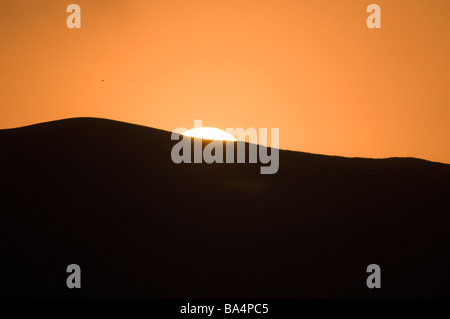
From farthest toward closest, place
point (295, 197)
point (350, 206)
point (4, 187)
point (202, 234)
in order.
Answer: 1. point (295, 197)
2. point (350, 206)
3. point (4, 187)
4. point (202, 234)

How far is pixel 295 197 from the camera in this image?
16.7 metres

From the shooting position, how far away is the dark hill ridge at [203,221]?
10.7 metres

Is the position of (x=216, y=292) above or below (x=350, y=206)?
below

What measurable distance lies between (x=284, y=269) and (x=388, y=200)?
6187 millimetres

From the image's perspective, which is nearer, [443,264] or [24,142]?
[443,264]

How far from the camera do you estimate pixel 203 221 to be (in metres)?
14.3

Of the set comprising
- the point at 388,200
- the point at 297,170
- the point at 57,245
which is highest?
the point at 297,170

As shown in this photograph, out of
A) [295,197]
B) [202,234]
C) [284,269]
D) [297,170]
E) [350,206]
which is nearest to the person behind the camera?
[284,269]

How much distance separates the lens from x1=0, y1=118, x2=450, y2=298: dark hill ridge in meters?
10.7

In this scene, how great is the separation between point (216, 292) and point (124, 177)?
7441mm

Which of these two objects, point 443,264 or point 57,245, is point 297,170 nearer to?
point 443,264
